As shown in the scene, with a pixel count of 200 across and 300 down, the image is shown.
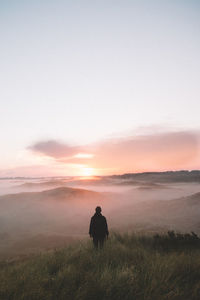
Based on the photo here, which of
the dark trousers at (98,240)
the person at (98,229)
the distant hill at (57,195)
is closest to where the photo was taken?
the dark trousers at (98,240)

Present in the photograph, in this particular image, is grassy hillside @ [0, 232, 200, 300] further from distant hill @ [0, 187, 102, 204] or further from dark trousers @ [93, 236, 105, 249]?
distant hill @ [0, 187, 102, 204]

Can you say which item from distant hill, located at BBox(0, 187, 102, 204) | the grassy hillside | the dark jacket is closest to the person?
the dark jacket

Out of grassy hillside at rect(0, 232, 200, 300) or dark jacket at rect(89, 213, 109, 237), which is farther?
dark jacket at rect(89, 213, 109, 237)

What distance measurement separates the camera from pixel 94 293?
15.2 feet

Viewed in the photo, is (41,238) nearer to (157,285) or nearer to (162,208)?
(157,285)

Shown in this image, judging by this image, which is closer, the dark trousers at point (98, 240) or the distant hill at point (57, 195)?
the dark trousers at point (98, 240)

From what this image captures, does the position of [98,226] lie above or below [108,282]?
above

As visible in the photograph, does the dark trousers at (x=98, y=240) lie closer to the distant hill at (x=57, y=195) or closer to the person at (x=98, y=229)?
the person at (x=98, y=229)

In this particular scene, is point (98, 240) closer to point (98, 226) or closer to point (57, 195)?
point (98, 226)

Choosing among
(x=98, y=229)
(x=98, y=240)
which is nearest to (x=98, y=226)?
(x=98, y=229)

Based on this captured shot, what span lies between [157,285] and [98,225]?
4.30 meters

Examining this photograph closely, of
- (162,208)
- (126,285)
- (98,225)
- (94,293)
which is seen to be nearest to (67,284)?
(94,293)

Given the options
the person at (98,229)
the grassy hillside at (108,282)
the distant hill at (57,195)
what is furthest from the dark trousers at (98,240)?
the distant hill at (57,195)

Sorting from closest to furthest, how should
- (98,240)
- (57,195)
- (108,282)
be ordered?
(108,282) → (98,240) → (57,195)
